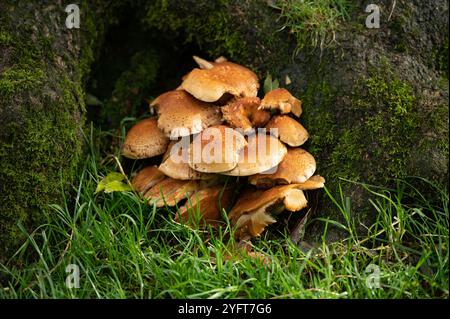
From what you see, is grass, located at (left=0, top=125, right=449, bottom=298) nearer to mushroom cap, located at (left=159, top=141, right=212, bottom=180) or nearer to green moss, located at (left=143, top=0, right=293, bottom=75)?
mushroom cap, located at (left=159, top=141, right=212, bottom=180)

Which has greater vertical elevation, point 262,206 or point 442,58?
point 442,58

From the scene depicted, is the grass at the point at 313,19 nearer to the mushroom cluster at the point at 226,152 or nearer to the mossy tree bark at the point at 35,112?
the mushroom cluster at the point at 226,152

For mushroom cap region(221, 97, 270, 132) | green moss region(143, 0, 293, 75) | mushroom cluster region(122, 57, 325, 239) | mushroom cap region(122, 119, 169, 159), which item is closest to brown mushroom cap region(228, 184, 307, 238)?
mushroom cluster region(122, 57, 325, 239)

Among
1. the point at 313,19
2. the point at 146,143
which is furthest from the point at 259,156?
Answer: the point at 313,19

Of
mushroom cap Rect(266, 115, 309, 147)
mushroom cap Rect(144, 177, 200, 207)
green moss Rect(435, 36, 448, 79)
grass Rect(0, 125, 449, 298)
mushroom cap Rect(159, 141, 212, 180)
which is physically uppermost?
green moss Rect(435, 36, 448, 79)

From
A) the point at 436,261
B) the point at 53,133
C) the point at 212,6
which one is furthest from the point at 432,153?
the point at 53,133

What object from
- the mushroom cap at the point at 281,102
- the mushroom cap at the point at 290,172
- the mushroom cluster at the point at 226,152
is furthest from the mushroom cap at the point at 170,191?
the mushroom cap at the point at 281,102

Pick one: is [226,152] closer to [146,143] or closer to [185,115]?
[185,115]

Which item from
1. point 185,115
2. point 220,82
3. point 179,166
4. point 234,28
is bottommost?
point 179,166
